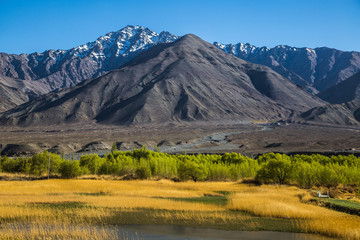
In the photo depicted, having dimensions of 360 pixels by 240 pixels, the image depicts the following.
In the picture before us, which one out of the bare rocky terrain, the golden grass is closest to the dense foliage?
the golden grass

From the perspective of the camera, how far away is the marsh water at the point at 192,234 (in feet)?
74.1

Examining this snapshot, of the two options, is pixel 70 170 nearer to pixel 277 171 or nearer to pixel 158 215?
pixel 277 171

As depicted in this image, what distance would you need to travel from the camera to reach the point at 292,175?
52156mm

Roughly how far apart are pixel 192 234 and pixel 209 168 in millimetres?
41657

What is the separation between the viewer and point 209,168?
64.9 metres

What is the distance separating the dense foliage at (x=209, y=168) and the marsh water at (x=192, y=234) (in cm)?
2850

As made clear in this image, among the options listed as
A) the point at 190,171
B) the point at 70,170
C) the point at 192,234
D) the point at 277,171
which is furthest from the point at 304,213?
the point at 70,170

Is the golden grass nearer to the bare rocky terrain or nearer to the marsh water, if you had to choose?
the marsh water

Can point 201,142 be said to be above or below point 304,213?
above

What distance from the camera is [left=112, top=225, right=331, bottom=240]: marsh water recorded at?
74.1ft

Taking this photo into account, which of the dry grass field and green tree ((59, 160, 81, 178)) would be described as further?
green tree ((59, 160, 81, 178))

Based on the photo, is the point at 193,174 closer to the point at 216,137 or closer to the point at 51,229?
the point at 51,229


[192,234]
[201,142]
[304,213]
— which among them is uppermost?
[201,142]

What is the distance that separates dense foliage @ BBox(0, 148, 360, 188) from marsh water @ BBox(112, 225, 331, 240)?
28.5 metres
